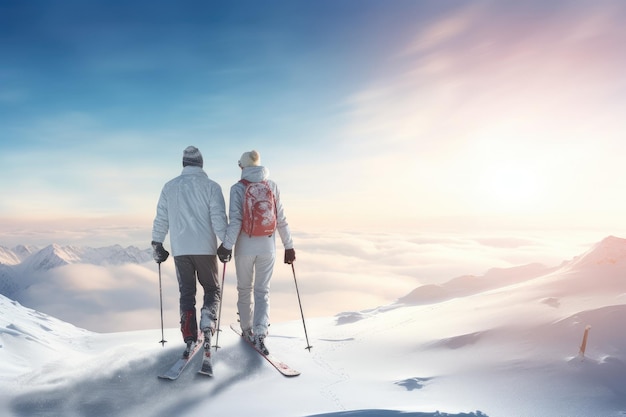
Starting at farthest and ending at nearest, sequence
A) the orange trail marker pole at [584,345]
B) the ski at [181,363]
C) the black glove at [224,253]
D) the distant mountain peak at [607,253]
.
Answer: the distant mountain peak at [607,253] → the black glove at [224,253] → the ski at [181,363] → the orange trail marker pole at [584,345]

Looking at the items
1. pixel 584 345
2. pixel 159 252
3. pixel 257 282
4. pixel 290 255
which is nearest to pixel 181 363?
pixel 257 282

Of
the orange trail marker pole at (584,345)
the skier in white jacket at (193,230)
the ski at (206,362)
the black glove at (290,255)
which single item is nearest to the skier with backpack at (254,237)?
the black glove at (290,255)

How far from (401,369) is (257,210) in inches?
144

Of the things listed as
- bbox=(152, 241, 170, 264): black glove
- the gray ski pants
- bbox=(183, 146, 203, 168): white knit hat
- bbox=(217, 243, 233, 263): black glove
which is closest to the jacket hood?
bbox=(183, 146, 203, 168): white knit hat

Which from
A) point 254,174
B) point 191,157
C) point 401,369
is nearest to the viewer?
point 401,369

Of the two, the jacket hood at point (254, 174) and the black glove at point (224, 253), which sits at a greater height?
the jacket hood at point (254, 174)

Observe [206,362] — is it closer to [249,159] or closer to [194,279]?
[194,279]

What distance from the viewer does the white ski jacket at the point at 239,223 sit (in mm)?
7637

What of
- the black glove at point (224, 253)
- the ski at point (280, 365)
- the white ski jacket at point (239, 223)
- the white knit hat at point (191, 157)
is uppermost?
the white knit hat at point (191, 157)

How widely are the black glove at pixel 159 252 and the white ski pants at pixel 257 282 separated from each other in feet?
4.15

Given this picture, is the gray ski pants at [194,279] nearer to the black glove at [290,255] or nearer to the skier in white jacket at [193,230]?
the skier in white jacket at [193,230]

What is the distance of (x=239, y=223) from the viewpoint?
7707mm

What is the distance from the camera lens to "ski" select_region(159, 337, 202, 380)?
6906 millimetres

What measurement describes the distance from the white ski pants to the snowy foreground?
2.01 feet
